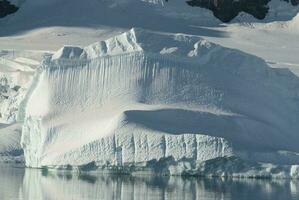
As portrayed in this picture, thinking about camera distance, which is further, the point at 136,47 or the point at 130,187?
the point at 136,47

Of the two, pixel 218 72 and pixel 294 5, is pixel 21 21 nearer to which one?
pixel 294 5

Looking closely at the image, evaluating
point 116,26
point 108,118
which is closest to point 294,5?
point 116,26

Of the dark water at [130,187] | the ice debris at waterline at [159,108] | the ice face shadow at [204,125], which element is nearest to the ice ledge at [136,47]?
the ice debris at waterline at [159,108]

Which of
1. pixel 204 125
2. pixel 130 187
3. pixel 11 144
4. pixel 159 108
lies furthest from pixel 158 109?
pixel 11 144

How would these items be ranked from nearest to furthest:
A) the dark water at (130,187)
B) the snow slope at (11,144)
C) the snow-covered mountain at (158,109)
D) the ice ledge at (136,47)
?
the dark water at (130,187) < the snow-covered mountain at (158,109) < the ice ledge at (136,47) < the snow slope at (11,144)

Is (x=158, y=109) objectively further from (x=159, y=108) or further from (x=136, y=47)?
(x=136, y=47)

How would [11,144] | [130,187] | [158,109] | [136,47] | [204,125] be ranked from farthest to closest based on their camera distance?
[11,144], [136,47], [158,109], [204,125], [130,187]

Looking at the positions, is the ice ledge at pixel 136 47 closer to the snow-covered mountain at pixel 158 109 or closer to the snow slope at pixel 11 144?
the snow-covered mountain at pixel 158 109
